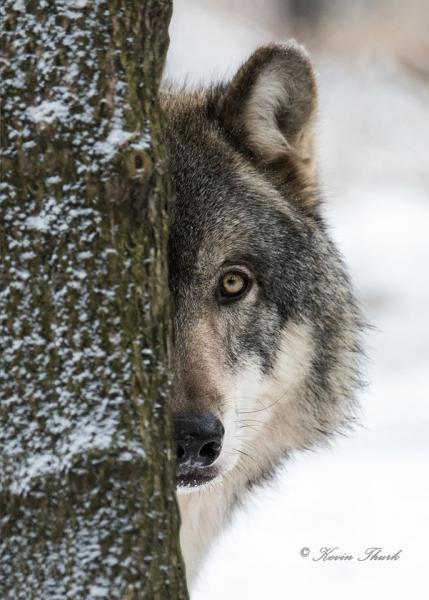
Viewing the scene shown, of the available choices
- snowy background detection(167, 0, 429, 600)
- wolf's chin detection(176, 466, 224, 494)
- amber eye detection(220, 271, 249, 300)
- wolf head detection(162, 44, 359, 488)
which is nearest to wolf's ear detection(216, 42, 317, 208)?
wolf head detection(162, 44, 359, 488)

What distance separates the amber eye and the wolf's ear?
1.95 ft

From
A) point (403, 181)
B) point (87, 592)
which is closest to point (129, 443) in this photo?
point (87, 592)

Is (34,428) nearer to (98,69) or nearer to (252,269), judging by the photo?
(98,69)

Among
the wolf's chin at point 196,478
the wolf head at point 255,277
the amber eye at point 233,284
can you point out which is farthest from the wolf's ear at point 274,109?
the wolf's chin at point 196,478

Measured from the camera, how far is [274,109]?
3729 mm

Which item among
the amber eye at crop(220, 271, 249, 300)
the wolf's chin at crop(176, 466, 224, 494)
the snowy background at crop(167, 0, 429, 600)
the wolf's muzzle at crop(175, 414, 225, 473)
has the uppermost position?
the amber eye at crop(220, 271, 249, 300)

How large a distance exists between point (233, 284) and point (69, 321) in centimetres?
136

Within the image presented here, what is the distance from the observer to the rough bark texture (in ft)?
6.84

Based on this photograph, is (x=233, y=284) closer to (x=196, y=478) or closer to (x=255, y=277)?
(x=255, y=277)

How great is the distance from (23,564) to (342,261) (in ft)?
7.31

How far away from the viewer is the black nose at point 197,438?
8.93 ft

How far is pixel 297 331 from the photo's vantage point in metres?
3.63

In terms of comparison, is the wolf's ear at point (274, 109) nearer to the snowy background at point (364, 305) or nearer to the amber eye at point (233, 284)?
the snowy background at point (364, 305)

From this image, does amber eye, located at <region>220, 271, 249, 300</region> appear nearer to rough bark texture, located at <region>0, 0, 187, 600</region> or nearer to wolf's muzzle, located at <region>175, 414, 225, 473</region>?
wolf's muzzle, located at <region>175, 414, 225, 473</region>
